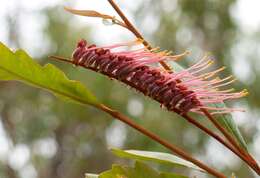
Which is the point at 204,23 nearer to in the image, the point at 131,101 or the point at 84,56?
the point at 131,101

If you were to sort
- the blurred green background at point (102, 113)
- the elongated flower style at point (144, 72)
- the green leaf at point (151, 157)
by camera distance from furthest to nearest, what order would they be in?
the blurred green background at point (102, 113) → the green leaf at point (151, 157) → the elongated flower style at point (144, 72)

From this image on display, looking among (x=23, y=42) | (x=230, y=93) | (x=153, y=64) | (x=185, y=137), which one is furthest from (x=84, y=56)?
(x=185, y=137)

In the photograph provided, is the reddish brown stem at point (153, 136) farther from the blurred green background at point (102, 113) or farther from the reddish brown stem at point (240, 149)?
the blurred green background at point (102, 113)

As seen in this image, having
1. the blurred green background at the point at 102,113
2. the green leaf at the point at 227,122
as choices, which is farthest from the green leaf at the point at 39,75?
the blurred green background at the point at 102,113

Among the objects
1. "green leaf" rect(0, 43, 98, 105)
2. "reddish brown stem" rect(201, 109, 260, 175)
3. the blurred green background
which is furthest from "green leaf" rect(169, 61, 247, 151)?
the blurred green background

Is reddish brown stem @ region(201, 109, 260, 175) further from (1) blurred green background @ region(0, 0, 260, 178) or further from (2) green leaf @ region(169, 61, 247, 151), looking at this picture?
(1) blurred green background @ region(0, 0, 260, 178)
